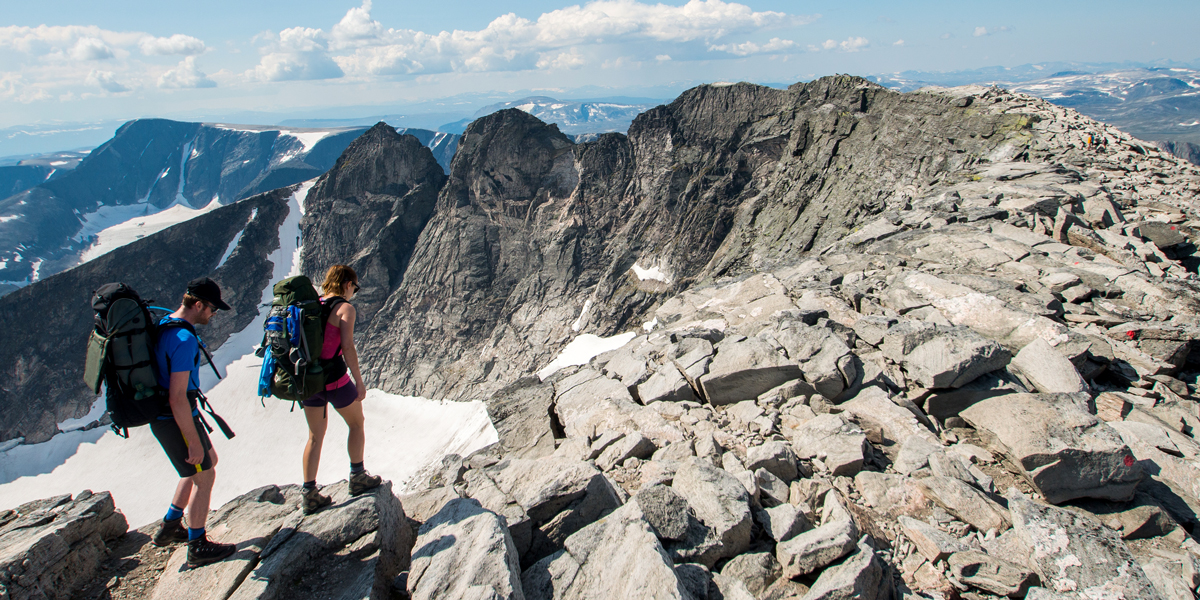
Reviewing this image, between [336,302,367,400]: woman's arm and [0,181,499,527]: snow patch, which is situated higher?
[336,302,367,400]: woman's arm

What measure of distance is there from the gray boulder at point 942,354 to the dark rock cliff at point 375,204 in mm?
81342

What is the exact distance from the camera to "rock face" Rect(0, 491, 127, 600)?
18.4ft

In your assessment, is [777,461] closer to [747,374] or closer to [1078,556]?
[747,374]

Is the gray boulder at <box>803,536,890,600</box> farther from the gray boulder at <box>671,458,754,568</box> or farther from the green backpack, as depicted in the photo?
the green backpack

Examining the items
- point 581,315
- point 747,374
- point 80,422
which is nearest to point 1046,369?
point 747,374

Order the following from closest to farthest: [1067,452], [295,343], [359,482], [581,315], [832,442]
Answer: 1. [295,343]
2. [359,482]
3. [1067,452]
4. [832,442]
5. [581,315]

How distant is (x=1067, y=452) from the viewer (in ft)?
23.7

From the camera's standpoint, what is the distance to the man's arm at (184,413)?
573cm

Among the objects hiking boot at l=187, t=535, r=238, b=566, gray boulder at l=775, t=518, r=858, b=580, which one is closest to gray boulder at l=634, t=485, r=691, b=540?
gray boulder at l=775, t=518, r=858, b=580

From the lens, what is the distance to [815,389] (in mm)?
10227

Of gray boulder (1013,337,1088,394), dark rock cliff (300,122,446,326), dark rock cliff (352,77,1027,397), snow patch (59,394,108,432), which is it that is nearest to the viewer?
gray boulder (1013,337,1088,394)

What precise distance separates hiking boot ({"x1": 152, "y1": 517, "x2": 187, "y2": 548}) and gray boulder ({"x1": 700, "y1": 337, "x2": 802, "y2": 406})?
28.4ft

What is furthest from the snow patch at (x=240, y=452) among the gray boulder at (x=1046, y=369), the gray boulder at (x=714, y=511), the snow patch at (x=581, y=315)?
the gray boulder at (x=1046, y=369)

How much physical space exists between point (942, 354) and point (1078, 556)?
165 inches
